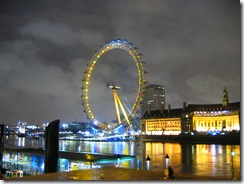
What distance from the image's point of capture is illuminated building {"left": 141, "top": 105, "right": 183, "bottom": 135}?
69.5 metres

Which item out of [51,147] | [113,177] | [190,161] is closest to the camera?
[113,177]

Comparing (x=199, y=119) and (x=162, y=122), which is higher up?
(x=199, y=119)

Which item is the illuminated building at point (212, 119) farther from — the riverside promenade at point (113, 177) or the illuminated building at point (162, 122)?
the riverside promenade at point (113, 177)

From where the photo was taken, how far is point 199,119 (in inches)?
2534

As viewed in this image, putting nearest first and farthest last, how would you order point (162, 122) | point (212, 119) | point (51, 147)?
point (51, 147)
point (212, 119)
point (162, 122)

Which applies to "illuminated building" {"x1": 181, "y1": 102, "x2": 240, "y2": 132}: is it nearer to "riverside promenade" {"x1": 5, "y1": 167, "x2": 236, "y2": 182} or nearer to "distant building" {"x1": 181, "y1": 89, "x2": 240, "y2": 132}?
"distant building" {"x1": 181, "y1": 89, "x2": 240, "y2": 132}

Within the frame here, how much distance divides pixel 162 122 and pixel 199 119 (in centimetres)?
1032

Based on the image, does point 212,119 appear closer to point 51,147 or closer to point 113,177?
point 51,147

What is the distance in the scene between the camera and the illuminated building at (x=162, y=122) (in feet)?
228

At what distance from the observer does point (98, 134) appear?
67.9 metres

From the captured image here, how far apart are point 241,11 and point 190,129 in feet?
191

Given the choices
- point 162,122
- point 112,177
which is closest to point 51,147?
point 112,177

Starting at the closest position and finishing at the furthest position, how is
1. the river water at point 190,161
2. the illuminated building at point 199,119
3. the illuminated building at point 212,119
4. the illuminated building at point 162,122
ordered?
the river water at point 190,161 < the illuminated building at point 212,119 < the illuminated building at point 199,119 < the illuminated building at point 162,122

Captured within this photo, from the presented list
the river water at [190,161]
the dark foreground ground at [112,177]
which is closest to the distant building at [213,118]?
the river water at [190,161]
